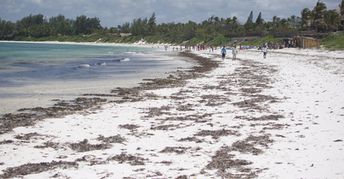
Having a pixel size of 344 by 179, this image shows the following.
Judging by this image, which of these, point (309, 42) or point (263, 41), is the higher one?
point (263, 41)

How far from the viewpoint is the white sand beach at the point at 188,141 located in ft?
27.1

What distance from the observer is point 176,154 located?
9.48 meters

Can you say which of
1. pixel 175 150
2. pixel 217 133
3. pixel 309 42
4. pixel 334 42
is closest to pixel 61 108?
pixel 217 133

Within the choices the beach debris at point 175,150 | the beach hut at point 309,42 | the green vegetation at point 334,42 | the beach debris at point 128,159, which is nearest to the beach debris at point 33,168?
the beach debris at point 128,159

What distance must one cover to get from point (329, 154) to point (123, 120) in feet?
22.5

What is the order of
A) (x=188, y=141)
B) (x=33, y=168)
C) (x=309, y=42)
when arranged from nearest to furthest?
(x=33, y=168) → (x=188, y=141) → (x=309, y=42)

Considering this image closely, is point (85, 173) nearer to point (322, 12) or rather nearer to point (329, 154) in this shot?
point (329, 154)

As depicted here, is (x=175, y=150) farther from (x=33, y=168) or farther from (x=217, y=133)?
(x=33, y=168)

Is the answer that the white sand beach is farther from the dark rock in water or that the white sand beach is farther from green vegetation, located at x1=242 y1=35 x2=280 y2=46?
green vegetation, located at x1=242 y1=35 x2=280 y2=46

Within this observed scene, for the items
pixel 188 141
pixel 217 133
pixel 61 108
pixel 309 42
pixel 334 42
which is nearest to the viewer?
pixel 188 141

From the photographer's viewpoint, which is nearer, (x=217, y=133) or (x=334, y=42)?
(x=217, y=133)

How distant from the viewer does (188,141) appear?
35.1ft

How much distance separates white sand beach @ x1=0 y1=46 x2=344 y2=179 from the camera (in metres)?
8.27

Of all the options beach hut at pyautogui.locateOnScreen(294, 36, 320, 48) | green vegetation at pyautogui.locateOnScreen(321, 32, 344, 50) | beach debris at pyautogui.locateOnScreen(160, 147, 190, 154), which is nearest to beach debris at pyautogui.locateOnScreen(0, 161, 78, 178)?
beach debris at pyautogui.locateOnScreen(160, 147, 190, 154)
